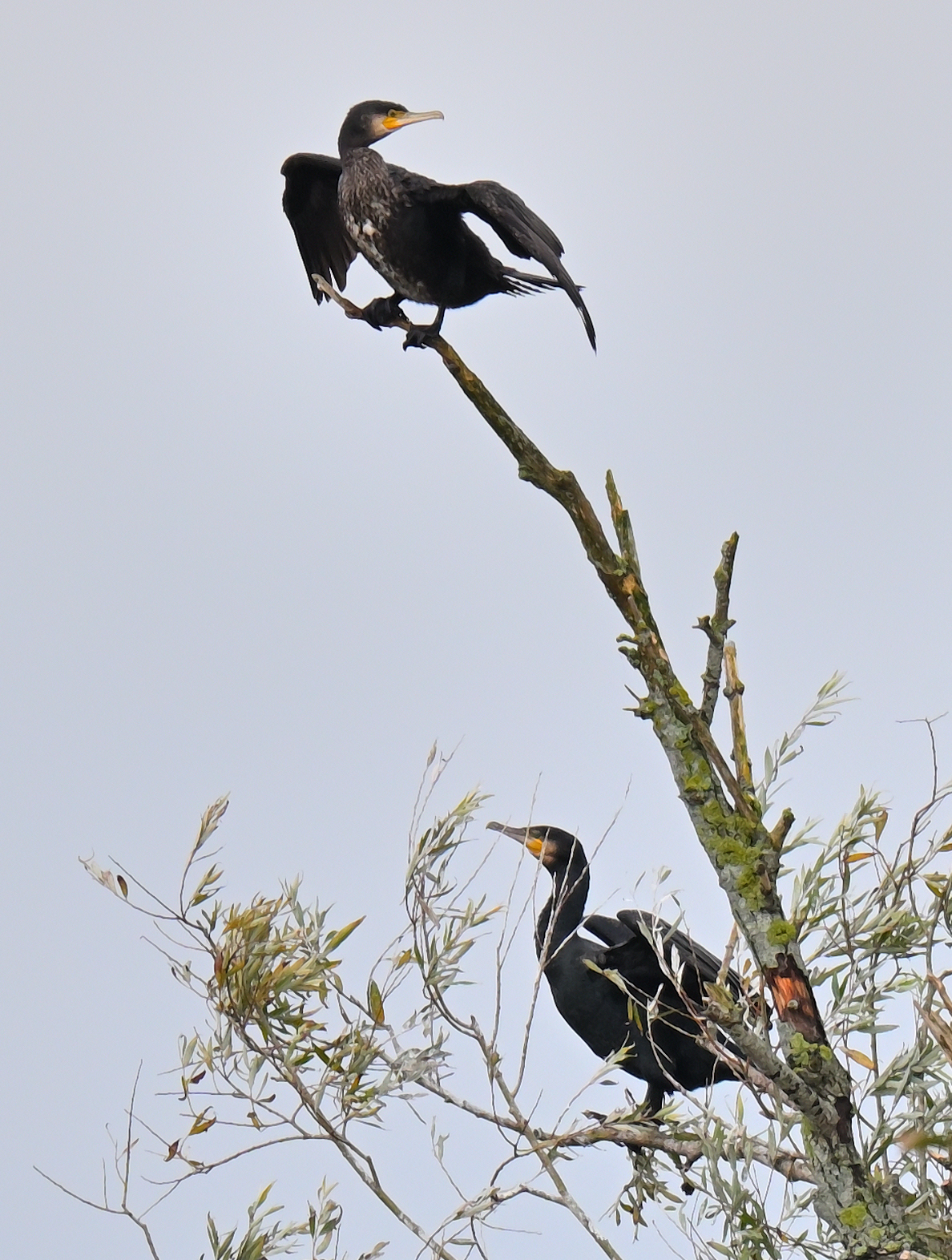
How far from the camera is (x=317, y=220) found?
6996mm

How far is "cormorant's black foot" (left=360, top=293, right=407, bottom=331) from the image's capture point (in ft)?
18.5

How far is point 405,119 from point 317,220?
112cm

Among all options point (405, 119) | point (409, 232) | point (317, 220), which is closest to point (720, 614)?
point (409, 232)

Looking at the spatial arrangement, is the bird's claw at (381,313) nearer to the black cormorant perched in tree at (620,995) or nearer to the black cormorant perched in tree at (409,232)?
the black cormorant perched in tree at (409,232)

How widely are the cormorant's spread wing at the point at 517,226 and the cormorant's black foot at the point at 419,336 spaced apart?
44cm

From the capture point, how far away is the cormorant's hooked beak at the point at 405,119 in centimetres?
599

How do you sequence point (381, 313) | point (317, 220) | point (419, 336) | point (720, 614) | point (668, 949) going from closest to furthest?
point (720, 614) < point (668, 949) < point (419, 336) < point (381, 313) < point (317, 220)

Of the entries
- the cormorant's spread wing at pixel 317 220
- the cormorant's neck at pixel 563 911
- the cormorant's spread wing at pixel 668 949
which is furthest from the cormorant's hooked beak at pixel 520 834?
the cormorant's spread wing at pixel 317 220

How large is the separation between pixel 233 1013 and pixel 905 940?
1.83m

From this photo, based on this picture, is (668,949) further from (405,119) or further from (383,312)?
(405,119)

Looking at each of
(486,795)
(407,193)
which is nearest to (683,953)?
(486,795)

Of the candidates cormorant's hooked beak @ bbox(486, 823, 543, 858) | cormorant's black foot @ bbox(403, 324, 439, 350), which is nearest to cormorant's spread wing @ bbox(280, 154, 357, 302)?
cormorant's black foot @ bbox(403, 324, 439, 350)

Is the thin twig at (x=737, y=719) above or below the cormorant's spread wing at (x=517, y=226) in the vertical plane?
below

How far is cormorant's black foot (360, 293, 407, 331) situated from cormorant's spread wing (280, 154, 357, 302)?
3.21 feet
